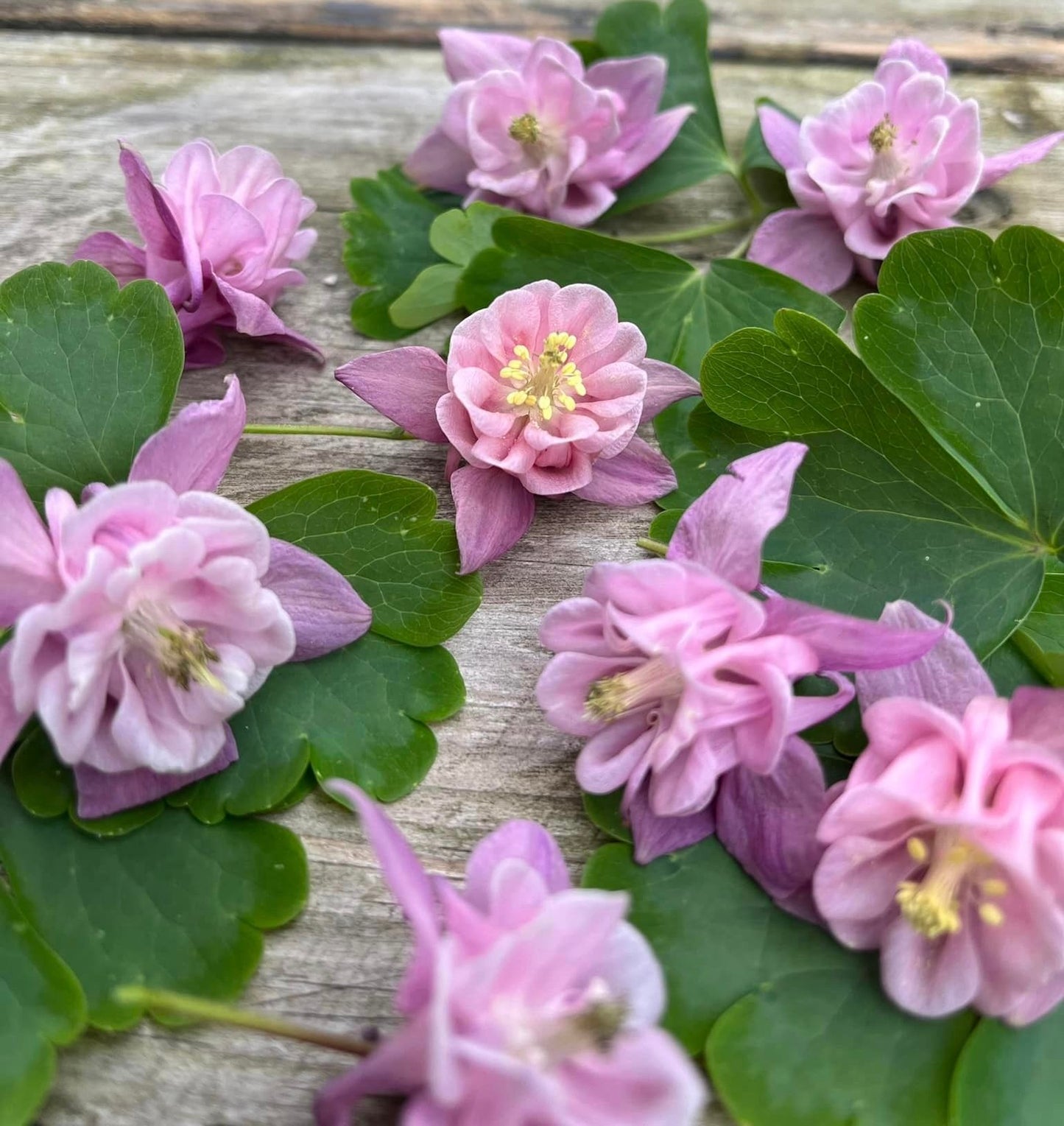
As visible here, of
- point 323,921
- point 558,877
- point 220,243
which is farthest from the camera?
point 220,243

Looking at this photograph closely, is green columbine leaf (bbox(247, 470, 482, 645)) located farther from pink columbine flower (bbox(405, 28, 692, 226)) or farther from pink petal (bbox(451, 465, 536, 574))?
pink columbine flower (bbox(405, 28, 692, 226))

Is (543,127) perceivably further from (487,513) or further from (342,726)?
(342,726)

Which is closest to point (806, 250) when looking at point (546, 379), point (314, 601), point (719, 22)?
point (546, 379)

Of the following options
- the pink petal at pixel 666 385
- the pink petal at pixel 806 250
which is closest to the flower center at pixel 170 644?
the pink petal at pixel 666 385

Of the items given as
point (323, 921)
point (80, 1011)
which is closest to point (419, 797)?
point (323, 921)

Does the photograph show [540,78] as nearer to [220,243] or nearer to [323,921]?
[220,243]
